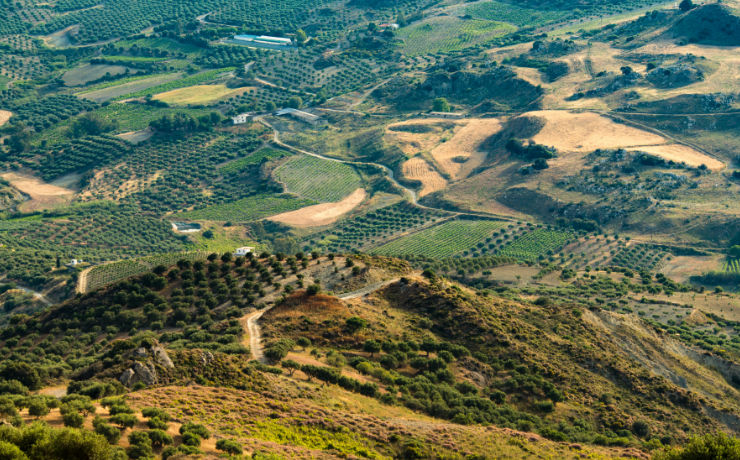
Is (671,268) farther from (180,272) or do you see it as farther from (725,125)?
(180,272)

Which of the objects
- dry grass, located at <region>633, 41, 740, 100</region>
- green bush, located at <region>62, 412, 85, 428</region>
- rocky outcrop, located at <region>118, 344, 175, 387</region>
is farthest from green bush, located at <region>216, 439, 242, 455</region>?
dry grass, located at <region>633, 41, 740, 100</region>

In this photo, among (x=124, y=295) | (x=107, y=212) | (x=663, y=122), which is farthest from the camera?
(x=663, y=122)

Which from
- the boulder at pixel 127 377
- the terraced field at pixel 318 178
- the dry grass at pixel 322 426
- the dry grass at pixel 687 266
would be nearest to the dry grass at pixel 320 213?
the terraced field at pixel 318 178

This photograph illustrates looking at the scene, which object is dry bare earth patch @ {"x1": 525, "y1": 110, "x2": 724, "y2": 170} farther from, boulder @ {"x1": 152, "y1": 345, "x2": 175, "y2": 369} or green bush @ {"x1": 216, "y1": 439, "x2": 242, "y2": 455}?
green bush @ {"x1": 216, "y1": 439, "x2": 242, "y2": 455}

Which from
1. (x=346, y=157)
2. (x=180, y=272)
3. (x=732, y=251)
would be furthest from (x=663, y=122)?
(x=180, y=272)

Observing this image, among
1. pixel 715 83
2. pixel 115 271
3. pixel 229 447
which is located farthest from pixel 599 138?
pixel 229 447

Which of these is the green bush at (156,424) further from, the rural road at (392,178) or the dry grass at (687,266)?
the rural road at (392,178)

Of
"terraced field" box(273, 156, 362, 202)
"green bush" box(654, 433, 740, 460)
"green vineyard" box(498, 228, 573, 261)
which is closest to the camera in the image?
"green bush" box(654, 433, 740, 460)
